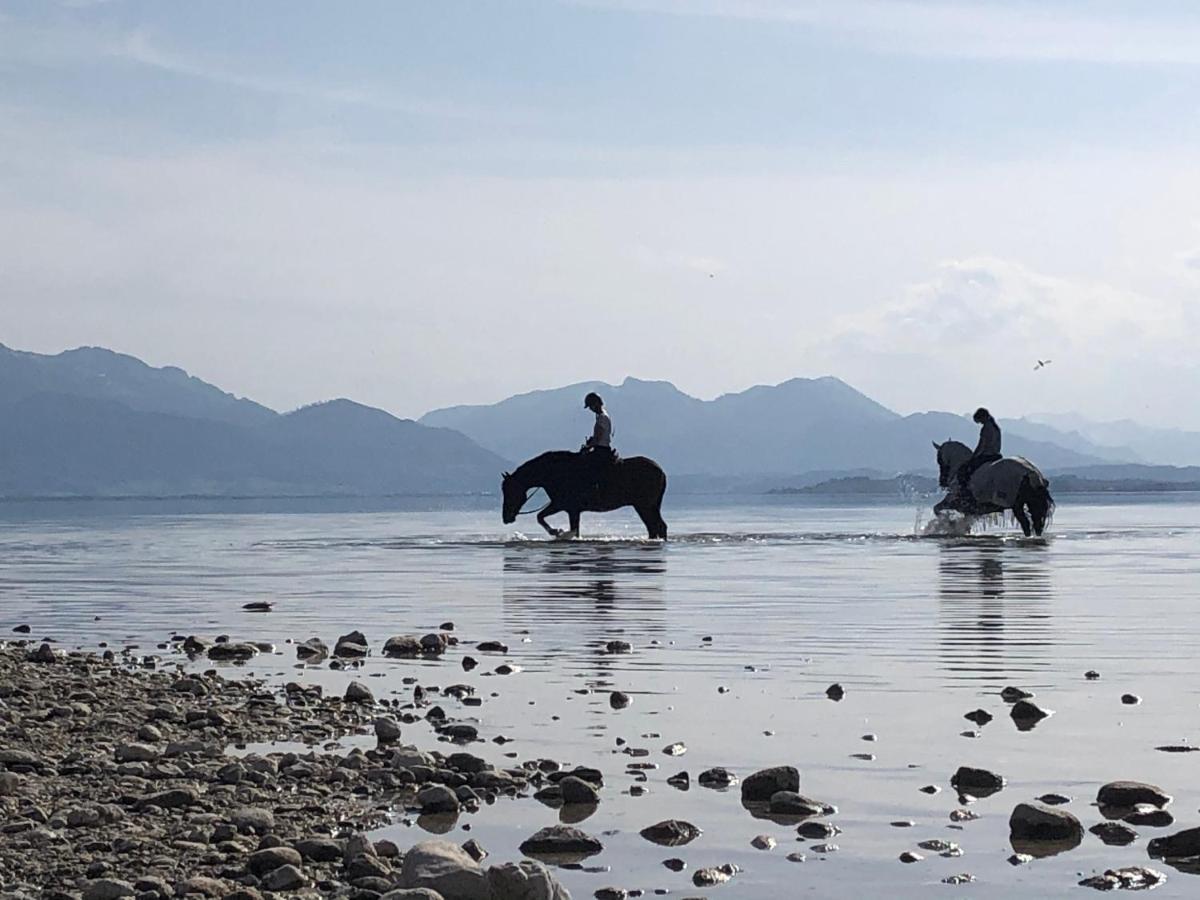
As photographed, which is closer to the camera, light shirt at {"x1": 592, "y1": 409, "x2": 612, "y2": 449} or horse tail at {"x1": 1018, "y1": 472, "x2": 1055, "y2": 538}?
light shirt at {"x1": 592, "y1": 409, "x2": 612, "y2": 449}

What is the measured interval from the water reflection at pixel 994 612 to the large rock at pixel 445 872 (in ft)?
26.2

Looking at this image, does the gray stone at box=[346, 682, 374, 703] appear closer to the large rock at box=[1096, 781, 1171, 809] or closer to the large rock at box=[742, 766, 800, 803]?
the large rock at box=[742, 766, 800, 803]

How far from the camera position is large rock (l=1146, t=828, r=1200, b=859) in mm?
8047

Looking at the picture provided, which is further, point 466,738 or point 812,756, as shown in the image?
point 466,738

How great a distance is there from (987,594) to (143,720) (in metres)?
14.2

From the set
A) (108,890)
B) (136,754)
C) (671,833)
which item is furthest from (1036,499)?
(108,890)

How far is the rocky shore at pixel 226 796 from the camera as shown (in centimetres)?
753

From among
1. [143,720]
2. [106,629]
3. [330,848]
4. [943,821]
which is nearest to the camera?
[330,848]

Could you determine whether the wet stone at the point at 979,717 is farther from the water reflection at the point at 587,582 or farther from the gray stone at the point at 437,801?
the water reflection at the point at 587,582

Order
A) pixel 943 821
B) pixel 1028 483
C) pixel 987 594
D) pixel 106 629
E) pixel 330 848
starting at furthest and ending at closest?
pixel 1028 483 → pixel 987 594 → pixel 106 629 → pixel 943 821 → pixel 330 848

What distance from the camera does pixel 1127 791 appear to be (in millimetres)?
9141

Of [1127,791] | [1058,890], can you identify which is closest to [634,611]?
[1127,791]

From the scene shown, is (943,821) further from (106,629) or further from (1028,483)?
(1028,483)

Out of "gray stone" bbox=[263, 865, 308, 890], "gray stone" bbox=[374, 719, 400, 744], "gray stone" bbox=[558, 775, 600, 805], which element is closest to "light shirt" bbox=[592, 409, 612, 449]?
"gray stone" bbox=[374, 719, 400, 744]
